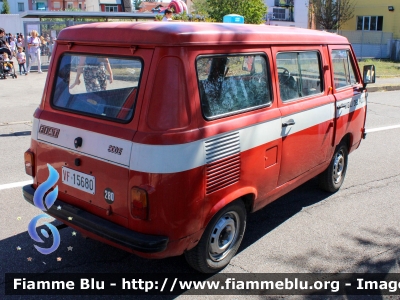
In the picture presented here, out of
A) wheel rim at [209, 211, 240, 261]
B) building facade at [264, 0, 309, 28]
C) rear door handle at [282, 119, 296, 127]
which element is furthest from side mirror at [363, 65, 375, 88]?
building facade at [264, 0, 309, 28]

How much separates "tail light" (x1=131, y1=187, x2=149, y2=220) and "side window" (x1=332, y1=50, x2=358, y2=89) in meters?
3.21

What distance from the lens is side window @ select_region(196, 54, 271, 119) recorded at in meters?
3.64

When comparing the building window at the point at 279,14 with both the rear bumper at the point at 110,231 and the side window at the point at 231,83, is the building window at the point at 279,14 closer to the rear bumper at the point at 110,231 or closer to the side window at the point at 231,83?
the side window at the point at 231,83

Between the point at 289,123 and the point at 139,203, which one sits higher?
the point at 289,123

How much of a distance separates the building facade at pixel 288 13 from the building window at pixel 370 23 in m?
5.91

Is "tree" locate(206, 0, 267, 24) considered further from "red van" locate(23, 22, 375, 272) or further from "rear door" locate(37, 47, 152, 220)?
"rear door" locate(37, 47, 152, 220)

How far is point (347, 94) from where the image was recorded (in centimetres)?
575

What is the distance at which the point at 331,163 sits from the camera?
19.1ft

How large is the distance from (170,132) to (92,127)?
2.37ft

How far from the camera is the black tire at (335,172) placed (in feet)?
19.3

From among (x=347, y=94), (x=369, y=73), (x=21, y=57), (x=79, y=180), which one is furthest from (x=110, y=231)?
(x=21, y=57)

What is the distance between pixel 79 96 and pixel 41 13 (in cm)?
1693

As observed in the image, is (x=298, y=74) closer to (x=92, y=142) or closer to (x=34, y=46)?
(x=92, y=142)

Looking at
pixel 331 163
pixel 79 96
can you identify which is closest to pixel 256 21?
pixel 331 163
